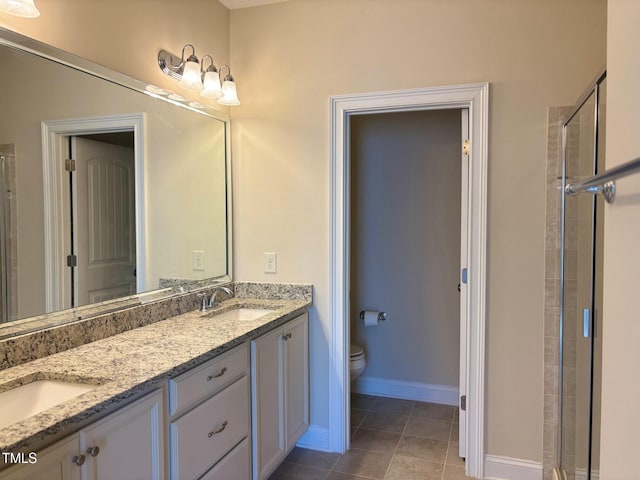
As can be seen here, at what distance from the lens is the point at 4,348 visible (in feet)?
4.58

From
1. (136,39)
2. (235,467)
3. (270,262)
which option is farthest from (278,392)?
(136,39)

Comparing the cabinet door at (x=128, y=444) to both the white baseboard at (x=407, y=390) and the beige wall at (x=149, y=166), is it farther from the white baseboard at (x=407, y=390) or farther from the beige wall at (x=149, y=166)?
the white baseboard at (x=407, y=390)

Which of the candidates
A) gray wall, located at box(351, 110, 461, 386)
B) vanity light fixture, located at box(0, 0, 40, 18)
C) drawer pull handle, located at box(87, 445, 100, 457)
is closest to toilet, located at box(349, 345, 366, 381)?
gray wall, located at box(351, 110, 461, 386)

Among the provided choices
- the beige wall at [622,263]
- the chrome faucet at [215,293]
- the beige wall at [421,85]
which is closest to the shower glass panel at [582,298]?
the beige wall at [421,85]

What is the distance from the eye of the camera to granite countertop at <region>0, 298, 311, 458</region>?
105 cm

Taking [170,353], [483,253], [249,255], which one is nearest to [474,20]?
[483,253]

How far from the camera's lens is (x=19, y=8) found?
1353 millimetres

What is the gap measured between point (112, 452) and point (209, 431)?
1.60 feet

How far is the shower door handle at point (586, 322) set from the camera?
189cm

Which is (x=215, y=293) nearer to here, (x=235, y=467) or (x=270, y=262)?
(x=270, y=262)

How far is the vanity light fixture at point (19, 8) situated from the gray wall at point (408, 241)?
92.8 inches

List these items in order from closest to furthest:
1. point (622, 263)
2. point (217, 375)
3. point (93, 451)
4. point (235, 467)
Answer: point (622, 263), point (93, 451), point (217, 375), point (235, 467)

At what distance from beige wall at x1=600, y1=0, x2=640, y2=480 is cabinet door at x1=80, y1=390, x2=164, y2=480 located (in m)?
1.27

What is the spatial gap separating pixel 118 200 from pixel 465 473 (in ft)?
7.27
